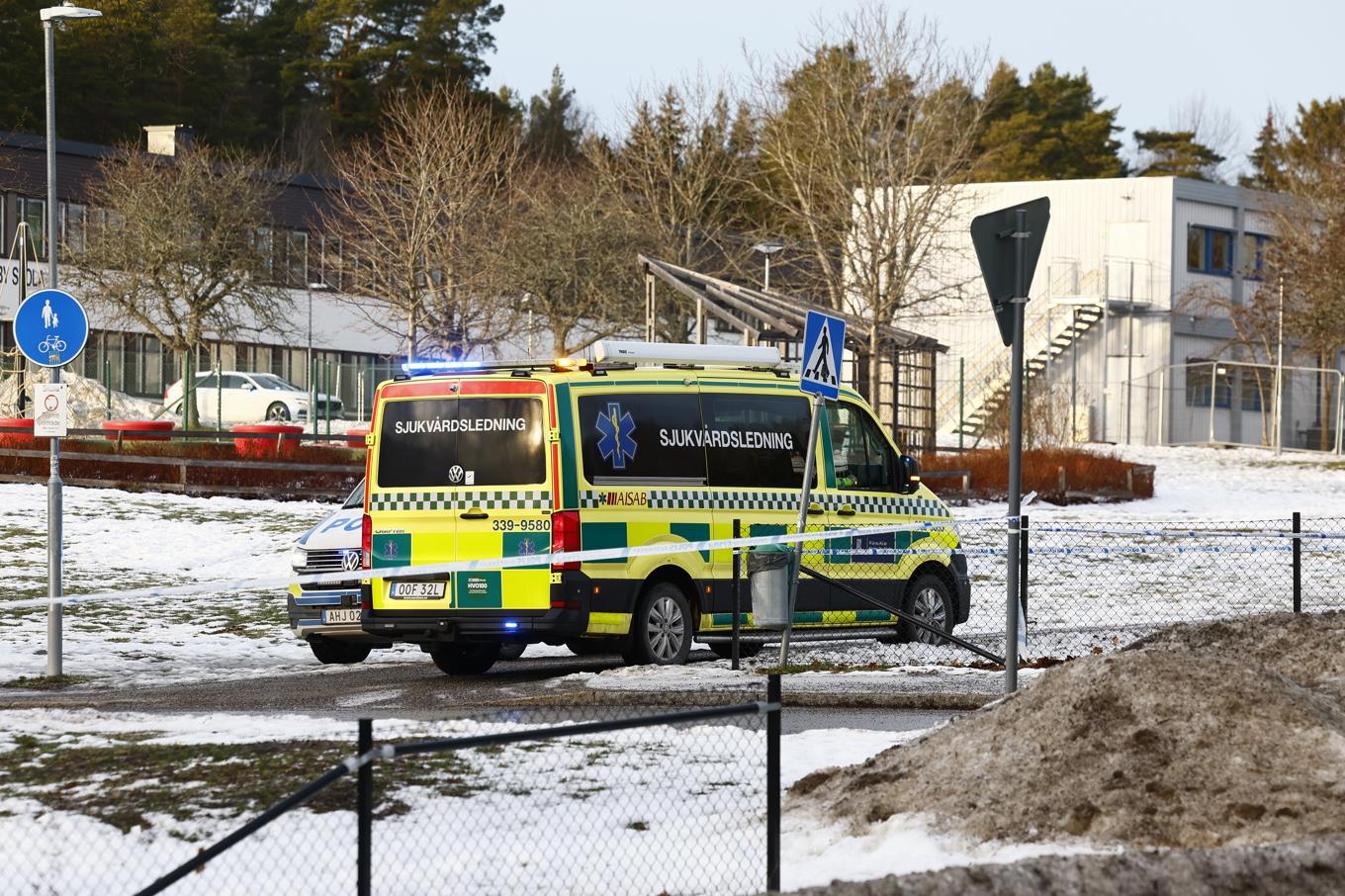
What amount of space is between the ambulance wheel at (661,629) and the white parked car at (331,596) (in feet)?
7.25

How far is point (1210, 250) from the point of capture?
2490 inches

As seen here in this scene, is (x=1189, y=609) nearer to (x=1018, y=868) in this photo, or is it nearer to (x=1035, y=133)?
(x=1018, y=868)

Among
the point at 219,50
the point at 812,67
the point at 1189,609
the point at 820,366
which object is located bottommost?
the point at 1189,609

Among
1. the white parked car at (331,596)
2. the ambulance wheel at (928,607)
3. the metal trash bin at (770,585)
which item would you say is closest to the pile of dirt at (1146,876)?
the metal trash bin at (770,585)

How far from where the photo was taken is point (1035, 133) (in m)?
98.4

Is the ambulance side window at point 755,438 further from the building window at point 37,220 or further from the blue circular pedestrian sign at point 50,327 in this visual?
the building window at point 37,220

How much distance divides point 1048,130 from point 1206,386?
3687 centimetres

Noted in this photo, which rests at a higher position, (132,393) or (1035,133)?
(1035,133)

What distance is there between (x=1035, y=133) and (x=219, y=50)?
37032 mm

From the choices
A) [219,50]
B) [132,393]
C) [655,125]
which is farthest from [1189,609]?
[219,50]

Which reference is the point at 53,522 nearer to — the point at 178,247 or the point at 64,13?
the point at 64,13

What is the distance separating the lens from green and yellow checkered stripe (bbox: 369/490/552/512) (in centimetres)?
1533

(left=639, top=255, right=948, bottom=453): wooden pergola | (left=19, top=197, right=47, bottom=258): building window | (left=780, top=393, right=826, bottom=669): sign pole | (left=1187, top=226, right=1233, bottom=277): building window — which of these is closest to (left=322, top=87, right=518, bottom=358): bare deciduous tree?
(left=639, top=255, right=948, bottom=453): wooden pergola

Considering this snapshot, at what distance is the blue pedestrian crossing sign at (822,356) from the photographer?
15.4 m
